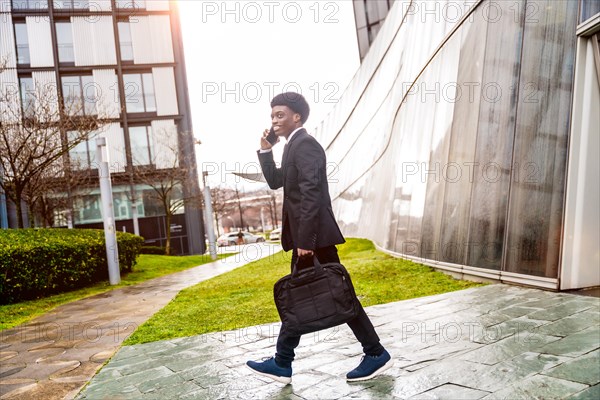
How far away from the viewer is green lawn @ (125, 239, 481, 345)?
21.4 feet

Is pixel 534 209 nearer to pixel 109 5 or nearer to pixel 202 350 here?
pixel 202 350

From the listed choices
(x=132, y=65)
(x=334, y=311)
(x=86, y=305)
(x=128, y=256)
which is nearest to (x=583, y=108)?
(x=334, y=311)

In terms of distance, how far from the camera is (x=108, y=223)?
1299 cm

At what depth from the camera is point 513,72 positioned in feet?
23.8

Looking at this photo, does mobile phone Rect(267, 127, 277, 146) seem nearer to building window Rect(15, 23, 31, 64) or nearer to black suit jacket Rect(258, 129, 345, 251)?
black suit jacket Rect(258, 129, 345, 251)

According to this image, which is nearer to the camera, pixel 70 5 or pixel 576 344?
pixel 576 344

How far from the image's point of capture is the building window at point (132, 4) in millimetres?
31578

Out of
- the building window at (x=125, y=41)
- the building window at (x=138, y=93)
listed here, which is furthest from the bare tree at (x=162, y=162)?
the building window at (x=125, y=41)

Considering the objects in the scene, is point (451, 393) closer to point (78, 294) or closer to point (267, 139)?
point (267, 139)

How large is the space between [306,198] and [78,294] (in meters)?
9.60

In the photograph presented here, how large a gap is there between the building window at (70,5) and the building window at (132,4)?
1880mm

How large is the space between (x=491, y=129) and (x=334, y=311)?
5357 millimetres

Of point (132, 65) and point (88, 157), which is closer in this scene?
point (88, 157)

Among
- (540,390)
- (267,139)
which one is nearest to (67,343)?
(267,139)
